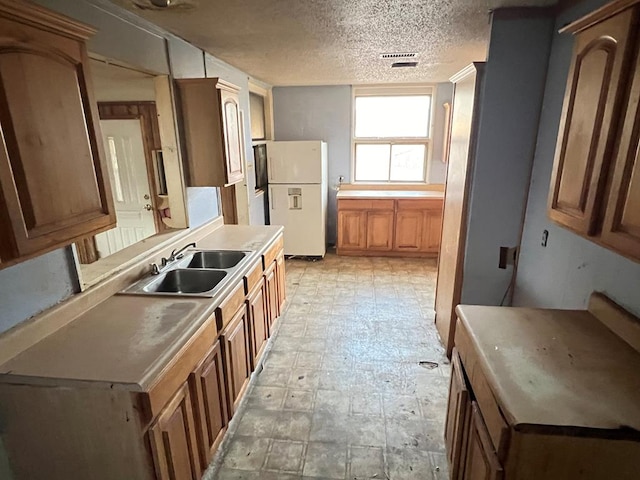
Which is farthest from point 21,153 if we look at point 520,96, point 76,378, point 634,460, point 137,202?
point 137,202

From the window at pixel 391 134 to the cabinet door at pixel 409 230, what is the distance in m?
0.72

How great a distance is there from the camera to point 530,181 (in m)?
2.27

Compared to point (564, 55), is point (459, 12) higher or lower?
higher

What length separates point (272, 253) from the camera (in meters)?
2.78

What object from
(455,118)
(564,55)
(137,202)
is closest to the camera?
(564,55)

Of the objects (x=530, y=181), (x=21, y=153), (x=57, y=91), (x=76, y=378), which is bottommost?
(x=76, y=378)

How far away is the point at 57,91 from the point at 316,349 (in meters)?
2.30

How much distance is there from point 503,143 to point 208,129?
1926mm

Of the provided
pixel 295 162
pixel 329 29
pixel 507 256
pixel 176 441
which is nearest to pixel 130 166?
pixel 295 162

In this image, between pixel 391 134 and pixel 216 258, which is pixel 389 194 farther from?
pixel 216 258

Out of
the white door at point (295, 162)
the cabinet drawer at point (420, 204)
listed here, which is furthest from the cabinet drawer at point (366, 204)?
the white door at point (295, 162)

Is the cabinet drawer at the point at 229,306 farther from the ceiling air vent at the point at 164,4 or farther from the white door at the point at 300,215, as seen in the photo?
the white door at the point at 300,215

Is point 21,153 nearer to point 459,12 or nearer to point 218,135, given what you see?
point 218,135

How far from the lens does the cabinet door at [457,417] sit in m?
1.48
